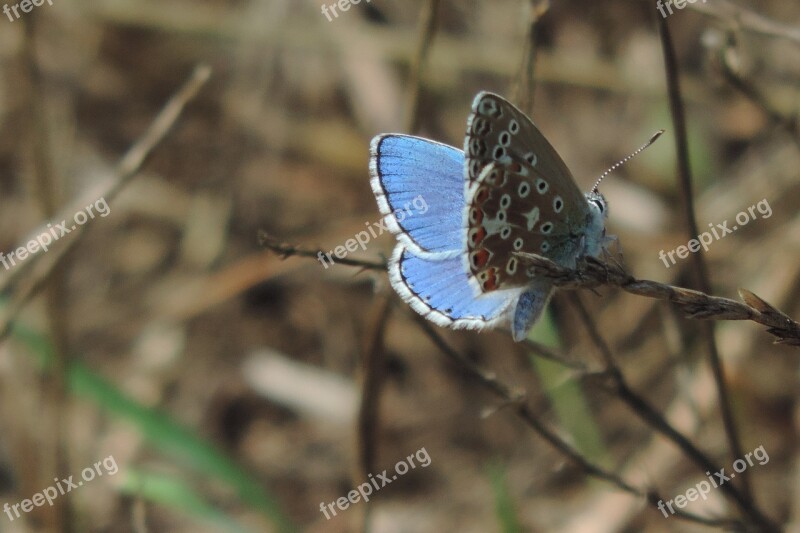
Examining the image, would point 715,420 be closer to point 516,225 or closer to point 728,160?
point 728,160

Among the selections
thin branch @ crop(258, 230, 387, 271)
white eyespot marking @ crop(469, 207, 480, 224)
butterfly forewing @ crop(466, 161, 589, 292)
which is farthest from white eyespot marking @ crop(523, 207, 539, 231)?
thin branch @ crop(258, 230, 387, 271)

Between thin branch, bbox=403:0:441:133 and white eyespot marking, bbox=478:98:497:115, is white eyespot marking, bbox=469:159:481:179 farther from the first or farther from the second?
thin branch, bbox=403:0:441:133

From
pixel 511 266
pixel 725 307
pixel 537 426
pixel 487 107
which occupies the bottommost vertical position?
pixel 725 307

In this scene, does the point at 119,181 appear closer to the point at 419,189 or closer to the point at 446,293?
the point at 419,189

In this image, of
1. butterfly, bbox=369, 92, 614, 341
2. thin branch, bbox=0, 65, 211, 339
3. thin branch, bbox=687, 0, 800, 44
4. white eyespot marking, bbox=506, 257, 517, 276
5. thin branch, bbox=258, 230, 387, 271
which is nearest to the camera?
thin branch, bbox=258, 230, 387, 271

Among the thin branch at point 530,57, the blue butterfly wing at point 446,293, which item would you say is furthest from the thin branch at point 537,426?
the thin branch at point 530,57

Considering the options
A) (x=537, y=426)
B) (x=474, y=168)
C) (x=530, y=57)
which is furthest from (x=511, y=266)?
(x=530, y=57)

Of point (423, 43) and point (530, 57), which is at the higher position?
point (423, 43)
